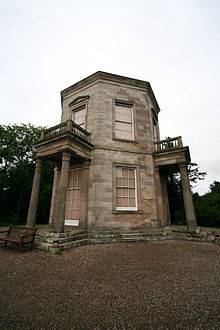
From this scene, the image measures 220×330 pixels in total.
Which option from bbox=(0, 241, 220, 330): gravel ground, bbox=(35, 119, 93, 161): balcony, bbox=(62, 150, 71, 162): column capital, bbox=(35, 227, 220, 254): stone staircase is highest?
bbox=(35, 119, 93, 161): balcony

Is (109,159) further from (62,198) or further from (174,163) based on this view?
(174,163)

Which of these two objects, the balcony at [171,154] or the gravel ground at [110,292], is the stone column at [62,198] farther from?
the balcony at [171,154]

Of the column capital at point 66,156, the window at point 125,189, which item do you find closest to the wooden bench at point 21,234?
the column capital at point 66,156

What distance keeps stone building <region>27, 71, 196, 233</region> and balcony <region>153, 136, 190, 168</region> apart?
1cm

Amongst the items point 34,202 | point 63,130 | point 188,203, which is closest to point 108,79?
point 63,130

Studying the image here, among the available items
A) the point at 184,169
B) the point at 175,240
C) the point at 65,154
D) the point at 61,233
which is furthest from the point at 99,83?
the point at 175,240

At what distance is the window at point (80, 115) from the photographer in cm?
1054

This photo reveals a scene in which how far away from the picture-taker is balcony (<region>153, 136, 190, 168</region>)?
356 inches

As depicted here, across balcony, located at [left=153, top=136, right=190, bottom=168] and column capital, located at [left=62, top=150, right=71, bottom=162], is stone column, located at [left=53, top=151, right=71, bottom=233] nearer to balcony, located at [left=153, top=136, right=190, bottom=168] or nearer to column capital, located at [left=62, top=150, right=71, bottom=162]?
column capital, located at [left=62, top=150, right=71, bottom=162]

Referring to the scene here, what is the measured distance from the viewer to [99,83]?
34.2 ft

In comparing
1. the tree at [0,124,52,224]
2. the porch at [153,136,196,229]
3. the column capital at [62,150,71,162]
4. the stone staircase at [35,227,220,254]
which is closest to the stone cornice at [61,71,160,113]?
the porch at [153,136,196,229]

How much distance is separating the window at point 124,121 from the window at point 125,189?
221 cm

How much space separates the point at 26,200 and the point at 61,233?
17224 millimetres

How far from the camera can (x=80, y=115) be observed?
10836 millimetres
